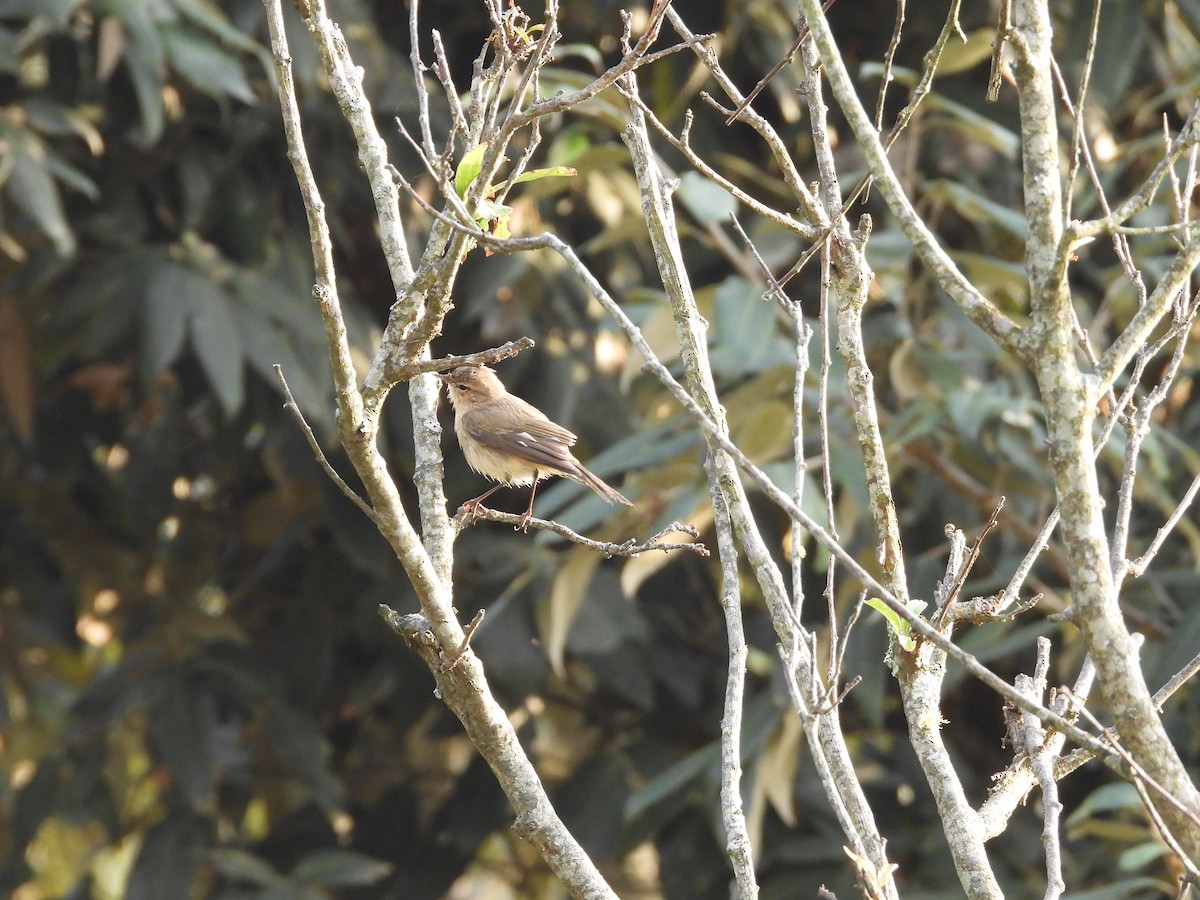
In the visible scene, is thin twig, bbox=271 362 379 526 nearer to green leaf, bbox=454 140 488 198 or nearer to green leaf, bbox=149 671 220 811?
green leaf, bbox=454 140 488 198

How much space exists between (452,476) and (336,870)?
1599mm

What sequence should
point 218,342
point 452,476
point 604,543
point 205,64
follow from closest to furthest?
1. point 604,543
2. point 205,64
3. point 218,342
4. point 452,476

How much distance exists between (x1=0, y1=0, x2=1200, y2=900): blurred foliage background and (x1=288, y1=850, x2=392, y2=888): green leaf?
0.02m

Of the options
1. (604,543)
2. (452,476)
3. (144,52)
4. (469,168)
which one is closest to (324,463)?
(469,168)

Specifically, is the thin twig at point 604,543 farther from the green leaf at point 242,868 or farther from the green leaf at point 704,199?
the green leaf at point 242,868

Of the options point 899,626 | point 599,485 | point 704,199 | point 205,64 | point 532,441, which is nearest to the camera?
point 899,626

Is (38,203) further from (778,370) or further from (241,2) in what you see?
(778,370)

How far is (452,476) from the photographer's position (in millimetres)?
5676

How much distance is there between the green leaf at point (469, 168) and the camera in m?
2.23

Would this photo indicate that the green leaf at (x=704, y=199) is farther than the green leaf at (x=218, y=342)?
No

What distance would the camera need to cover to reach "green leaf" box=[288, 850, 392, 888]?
5477 mm

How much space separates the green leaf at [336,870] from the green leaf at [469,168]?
3852mm

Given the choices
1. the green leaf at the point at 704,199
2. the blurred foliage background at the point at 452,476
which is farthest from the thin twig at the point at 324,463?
the green leaf at the point at 704,199

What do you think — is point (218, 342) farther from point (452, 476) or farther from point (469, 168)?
point (469, 168)
